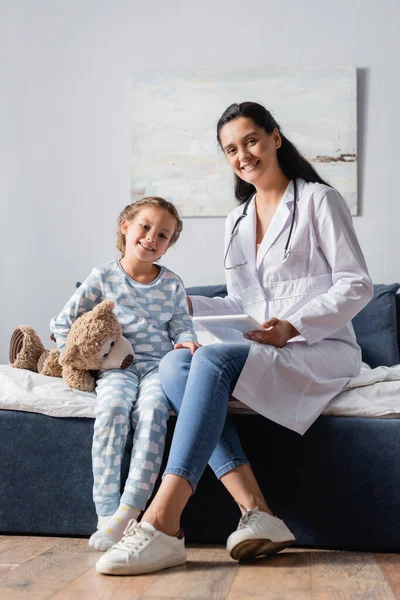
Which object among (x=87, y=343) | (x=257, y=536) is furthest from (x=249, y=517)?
(x=87, y=343)

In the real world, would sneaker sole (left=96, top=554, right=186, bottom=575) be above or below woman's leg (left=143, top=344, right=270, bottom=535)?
below

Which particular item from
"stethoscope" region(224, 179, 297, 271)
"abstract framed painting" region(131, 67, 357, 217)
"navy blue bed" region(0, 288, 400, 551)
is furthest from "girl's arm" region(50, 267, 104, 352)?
"abstract framed painting" region(131, 67, 357, 217)

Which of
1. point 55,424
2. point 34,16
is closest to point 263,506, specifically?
point 55,424

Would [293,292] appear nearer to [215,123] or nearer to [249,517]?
[249,517]

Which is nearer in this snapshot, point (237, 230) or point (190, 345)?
point (190, 345)

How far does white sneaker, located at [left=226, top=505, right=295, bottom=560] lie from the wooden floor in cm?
3

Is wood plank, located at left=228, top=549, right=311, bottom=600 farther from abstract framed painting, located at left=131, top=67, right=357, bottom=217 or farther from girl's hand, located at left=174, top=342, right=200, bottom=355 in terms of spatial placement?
abstract framed painting, located at left=131, top=67, right=357, bottom=217

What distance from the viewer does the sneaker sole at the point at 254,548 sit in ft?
4.93

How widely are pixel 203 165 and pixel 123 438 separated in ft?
5.65

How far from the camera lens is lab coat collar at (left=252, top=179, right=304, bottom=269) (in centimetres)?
195

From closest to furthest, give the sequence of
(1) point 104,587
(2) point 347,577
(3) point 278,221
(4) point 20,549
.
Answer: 1. (1) point 104,587
2. (2) point 347,577
3. (4) point 20,549
4. (3) point 278,221

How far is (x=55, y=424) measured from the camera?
6.01 ft

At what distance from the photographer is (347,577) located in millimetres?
1436

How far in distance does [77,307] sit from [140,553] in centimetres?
79
